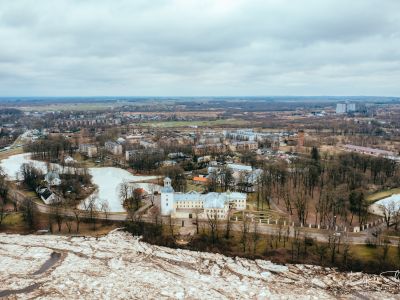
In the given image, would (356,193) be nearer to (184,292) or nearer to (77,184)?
(184,292)

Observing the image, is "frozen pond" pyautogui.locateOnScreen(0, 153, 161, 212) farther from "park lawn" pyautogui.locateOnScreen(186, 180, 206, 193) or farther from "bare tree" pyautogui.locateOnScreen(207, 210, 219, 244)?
"bare tree" pyautogui.locateOnScreen(207, 210, 219, 244)

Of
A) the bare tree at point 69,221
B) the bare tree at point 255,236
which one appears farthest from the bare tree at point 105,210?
the bare tree at point 255,236

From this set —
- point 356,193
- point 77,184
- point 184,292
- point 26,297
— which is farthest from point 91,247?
point 356,193

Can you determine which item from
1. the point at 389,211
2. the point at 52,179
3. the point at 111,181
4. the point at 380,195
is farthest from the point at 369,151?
the point at 52,179

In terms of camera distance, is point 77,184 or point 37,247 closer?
point 37,247

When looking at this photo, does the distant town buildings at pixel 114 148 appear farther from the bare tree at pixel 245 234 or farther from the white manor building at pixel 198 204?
the bare tree at pixel 245 234

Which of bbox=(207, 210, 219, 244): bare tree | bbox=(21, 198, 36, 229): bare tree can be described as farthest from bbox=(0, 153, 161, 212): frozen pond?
bbox=(207, 210, 219, 244): bare tree

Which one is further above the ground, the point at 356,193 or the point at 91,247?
the point at 356,193

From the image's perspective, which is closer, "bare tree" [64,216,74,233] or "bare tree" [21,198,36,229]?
"bare tree" [64,216,74,233]

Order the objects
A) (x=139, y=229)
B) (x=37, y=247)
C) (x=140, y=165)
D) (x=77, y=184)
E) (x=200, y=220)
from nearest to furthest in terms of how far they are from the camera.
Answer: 1. (x=37, y=247)
2. (x=139, y=229)
3. (x=200, y=220)
4. (x=77, y=184)
5. (x=140, y=165)
